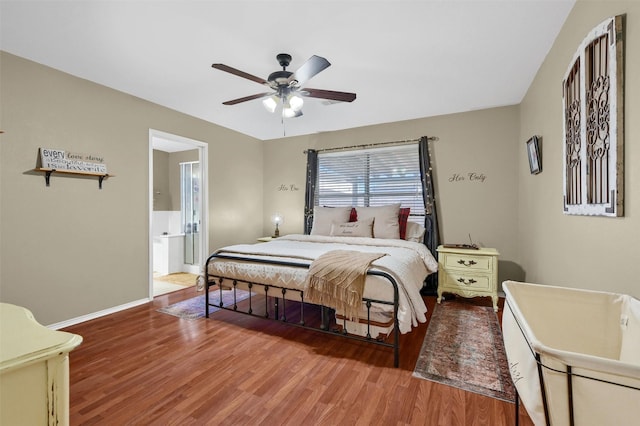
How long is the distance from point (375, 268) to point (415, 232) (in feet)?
6.31

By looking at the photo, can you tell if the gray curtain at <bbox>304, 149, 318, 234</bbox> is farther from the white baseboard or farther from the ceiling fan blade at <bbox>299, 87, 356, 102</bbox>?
the white baseboard

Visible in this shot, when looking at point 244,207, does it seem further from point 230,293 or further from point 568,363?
point 568,363

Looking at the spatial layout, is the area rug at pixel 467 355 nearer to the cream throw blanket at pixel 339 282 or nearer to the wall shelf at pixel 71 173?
the cream throw blanket at pixel 339 282

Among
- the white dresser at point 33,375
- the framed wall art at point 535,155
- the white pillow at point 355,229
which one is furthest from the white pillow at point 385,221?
the white dresser at point 33,375

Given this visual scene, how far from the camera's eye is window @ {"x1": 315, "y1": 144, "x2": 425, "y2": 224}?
13.8ft

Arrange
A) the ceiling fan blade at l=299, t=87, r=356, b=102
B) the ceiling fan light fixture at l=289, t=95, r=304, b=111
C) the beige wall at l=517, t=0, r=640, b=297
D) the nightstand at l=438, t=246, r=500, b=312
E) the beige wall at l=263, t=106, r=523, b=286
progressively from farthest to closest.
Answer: the beige wall at l=263, t=106, r=523, b=286 < the nightstand at l=438, t=246, r=500, b=312 < the ceiling fan light fixture at l=289, t=95, r=304, b=111 < the ceiling fan blade at l=299, t=87, r=356, b=102 < the beige wall at l=517, t=0, r=640, b=297

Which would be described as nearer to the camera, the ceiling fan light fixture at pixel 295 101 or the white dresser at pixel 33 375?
the white dresser at pixel 33 375

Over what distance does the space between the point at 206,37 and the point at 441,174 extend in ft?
10.7

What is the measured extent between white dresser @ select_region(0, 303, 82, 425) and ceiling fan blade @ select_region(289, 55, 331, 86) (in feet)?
6.31

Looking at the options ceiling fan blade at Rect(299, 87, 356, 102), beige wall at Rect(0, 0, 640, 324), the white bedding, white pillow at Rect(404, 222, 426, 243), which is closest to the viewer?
beige wall at Rect(0, 0, 640, 324)

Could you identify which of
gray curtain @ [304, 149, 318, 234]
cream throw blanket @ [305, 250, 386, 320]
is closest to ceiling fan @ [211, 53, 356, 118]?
cream throw blanket @ [305, 250, 386, 320]

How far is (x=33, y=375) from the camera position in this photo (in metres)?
0.70

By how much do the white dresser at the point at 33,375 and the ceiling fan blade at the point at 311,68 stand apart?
1923 millimetres

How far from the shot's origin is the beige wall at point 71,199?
2453 millimetres
